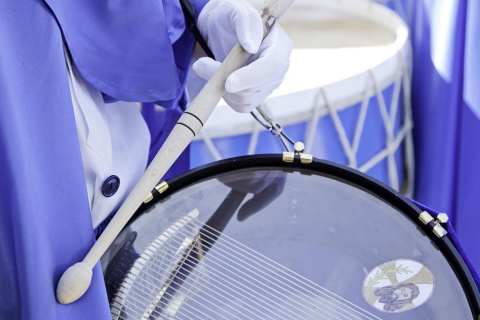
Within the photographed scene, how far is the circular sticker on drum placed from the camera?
0.70 m

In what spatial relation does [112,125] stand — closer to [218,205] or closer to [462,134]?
[218,205]

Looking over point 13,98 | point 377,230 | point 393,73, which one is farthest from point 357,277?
point 393,73

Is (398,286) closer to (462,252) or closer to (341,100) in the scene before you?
(462,252)

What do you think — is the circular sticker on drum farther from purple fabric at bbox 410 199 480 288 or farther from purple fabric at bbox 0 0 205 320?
purple fabric at bbox 0 0 205 320

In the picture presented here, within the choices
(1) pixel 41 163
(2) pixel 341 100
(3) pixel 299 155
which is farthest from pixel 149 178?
(2) pixel 341 100

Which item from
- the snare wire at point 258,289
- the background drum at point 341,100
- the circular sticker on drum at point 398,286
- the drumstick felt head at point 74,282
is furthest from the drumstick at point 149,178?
the background drum at point 341,100

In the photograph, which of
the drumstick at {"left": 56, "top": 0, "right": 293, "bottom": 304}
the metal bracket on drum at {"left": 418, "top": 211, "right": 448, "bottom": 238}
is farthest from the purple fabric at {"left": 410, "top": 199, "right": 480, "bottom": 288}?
the drumstick at {"left": 56, "top": 0, "right": 293, "bottom": 304}

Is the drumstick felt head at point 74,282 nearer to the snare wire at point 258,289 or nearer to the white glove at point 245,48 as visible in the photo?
the snare wire at point 258,289

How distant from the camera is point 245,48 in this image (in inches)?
27.0

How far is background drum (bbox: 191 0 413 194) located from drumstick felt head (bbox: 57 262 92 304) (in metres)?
0.78

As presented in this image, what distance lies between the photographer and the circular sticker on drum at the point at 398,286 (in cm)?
70

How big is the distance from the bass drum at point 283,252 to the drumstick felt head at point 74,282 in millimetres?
85

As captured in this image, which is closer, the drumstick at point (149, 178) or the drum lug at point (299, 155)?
the drumstick at point (149, 178)

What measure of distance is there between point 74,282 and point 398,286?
320 mm
